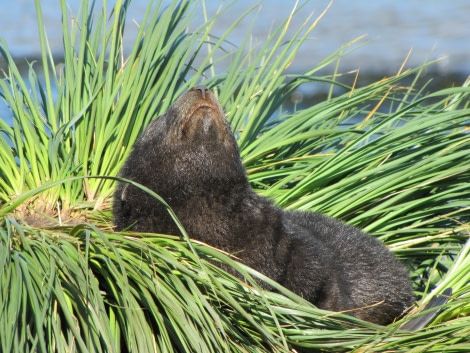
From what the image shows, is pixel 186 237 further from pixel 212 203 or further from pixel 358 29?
pixel 358 29

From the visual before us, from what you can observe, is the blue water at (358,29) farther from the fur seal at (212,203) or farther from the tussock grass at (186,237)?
the fur seal at (212,203)

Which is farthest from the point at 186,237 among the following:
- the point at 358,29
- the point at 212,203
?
the point at 358,29

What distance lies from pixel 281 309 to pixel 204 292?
24 cm

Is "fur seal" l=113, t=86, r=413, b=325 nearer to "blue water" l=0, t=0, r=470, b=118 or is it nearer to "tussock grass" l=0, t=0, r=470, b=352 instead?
"tussock grass" l=0, t=0, r=470, b=352

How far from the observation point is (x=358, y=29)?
1021cm

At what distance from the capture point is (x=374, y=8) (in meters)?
11.8

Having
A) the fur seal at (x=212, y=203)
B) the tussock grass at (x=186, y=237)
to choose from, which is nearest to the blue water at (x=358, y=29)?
the tussock grass at (x=186, y=237)

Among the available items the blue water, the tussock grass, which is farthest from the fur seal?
the blue water

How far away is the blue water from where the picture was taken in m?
9.31

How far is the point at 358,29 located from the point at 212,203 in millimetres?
7292

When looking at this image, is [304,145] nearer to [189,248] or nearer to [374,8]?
[189,248]

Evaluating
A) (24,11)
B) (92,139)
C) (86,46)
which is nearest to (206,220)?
(92,139)

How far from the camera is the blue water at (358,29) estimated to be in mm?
9312

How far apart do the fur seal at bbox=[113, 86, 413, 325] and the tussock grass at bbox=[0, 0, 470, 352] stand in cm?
14
